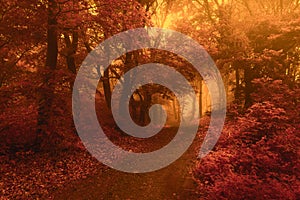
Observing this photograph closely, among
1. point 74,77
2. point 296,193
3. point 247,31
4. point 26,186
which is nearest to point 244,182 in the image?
point 296,193

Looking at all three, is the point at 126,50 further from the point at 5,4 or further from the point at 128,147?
the point at 5,4

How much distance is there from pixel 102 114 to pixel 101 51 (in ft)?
15.5

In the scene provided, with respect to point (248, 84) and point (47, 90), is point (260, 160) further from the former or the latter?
point (248, 84)

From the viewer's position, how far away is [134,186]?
402 inches

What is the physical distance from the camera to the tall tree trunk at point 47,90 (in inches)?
433

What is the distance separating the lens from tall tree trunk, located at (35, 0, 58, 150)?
11.0 m

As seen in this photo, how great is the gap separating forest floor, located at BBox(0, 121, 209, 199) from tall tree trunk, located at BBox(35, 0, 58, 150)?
985mm

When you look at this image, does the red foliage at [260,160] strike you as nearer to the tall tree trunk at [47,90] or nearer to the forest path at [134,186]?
the forest path at [134,186]

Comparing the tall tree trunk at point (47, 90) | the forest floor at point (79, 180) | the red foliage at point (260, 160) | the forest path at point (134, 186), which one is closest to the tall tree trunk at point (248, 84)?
the red foliage at point (260, 160)

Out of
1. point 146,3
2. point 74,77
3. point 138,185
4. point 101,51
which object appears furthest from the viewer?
point 146,3

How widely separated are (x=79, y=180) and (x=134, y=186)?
2.03 metres

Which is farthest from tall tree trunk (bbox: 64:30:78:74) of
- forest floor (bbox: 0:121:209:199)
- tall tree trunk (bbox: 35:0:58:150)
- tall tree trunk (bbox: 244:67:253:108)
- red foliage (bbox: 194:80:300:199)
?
tall tree trunk (bbox: 244:67:253:108)

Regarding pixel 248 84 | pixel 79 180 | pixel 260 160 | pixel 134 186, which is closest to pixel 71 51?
pixel 79 180

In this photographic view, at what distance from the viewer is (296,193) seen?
22.4ft
